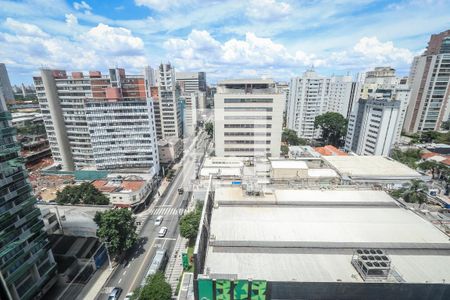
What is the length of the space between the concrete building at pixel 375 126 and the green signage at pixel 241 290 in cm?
5238

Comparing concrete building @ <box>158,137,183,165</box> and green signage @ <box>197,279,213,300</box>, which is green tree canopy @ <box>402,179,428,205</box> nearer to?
green signage @ <box>197,279,213,300</box>

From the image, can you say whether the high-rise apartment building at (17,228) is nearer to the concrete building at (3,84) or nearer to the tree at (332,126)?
the concrete building at (3,84)

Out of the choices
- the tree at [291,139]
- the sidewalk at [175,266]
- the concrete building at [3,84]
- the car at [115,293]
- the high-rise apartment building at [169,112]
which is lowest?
the sidewalk at [175,266]

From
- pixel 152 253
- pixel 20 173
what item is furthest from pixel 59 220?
pixel 152 253

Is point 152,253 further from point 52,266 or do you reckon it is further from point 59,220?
point 59,220

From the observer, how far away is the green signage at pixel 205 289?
47.4ft

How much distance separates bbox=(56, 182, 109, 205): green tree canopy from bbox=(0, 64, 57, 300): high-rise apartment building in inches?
463

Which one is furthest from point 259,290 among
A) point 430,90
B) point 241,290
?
point 430,90

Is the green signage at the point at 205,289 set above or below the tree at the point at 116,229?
above

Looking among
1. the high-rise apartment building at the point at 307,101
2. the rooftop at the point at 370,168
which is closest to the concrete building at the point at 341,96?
the high-rise apartment building at the point at 307,101

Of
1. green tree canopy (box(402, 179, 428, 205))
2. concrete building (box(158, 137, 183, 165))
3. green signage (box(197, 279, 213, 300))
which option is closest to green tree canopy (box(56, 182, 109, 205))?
concrete building (box(158, 137, 183, 165))

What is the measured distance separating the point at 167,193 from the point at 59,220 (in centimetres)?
1914

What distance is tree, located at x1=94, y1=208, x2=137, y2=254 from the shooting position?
1005 inches

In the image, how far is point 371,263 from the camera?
1458 cm
